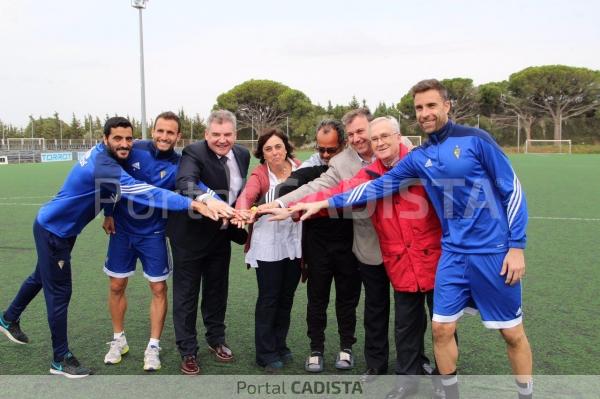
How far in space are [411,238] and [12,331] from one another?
3435 mm

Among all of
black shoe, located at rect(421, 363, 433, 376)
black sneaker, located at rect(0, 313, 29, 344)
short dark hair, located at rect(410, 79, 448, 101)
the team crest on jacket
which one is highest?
short dark hair, located at rect(410, 79, 448, 101)

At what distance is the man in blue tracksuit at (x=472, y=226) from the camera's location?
2.86 meters

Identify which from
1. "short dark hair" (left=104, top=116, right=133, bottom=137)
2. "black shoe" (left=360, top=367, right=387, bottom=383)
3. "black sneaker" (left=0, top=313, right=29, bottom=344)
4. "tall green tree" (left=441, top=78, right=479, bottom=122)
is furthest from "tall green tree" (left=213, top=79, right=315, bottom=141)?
"black shoe" (left=360, top=367, right=387, bottom=383)

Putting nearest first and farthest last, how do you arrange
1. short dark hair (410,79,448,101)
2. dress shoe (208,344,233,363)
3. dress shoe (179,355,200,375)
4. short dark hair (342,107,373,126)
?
short dark hair (410,79,448,101) < short dark hair (342,107,373,126) < dress shoe (179,355,200,375) < dress shoe (208,344,233,363)

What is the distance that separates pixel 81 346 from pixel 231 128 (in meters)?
2.23

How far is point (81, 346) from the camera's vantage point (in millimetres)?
4266

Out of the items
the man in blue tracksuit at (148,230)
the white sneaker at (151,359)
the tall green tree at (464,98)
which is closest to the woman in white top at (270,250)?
the man in blue tracksuit at (148,230)

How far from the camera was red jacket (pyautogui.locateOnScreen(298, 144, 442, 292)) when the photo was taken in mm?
3250

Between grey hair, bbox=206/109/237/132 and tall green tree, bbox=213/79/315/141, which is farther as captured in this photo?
tall green tree, bbox=213/79/315/141

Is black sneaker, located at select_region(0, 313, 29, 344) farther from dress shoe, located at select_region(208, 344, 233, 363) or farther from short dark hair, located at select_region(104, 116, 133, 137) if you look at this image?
short dark hair, located at select_region(104, 116, 133, 137)

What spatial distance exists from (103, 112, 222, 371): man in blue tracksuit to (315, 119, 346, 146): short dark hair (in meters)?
1.01

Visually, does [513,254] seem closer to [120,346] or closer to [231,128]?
[231,128]

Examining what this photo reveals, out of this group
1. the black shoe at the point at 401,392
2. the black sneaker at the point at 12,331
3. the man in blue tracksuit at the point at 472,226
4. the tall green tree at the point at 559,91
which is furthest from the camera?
the tall green tree at the point at 559,91

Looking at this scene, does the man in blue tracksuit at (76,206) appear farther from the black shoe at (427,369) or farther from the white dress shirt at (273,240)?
the black shoe at (427,369)
